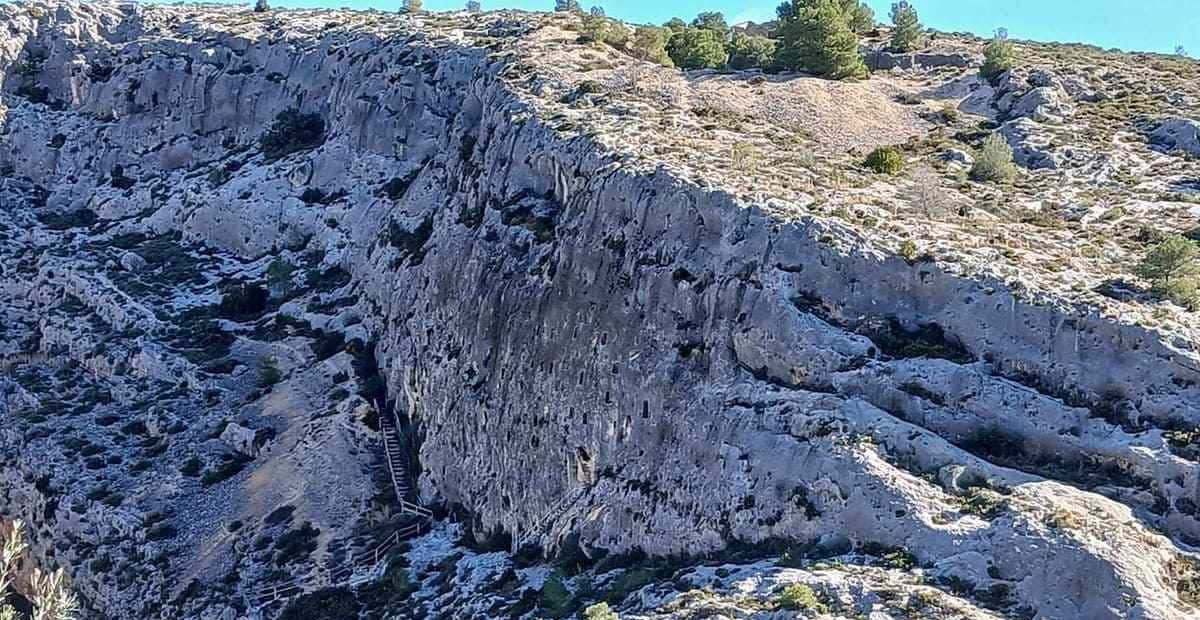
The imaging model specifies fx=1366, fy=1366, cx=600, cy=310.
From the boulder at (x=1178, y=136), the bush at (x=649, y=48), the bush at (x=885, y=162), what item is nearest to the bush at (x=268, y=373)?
the bush at (x=649, y=48)

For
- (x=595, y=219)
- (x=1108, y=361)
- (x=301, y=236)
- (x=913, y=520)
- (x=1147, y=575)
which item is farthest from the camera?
(x=301, y=236)

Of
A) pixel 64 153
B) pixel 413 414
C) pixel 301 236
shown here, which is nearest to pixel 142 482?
pixel 413 414

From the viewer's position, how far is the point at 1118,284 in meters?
37.2

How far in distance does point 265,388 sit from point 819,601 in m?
37.1

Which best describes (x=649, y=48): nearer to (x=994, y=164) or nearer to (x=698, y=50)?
(x=698, y=50)

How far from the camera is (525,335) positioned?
1937 inches

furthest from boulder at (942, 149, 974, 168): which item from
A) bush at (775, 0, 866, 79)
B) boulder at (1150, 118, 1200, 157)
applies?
bush at (775, 0, 866, 79)

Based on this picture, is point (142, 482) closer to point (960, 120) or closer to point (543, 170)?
point (543, 170)

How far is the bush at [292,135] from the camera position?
77.3m

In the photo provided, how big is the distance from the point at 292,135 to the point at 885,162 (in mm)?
40810

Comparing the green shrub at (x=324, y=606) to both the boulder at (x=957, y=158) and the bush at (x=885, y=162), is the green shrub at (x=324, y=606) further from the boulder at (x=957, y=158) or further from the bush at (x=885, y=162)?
the boulder at (x=957, y=158)

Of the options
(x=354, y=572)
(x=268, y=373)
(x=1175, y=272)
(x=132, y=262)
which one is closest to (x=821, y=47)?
(x=1175, y=272)

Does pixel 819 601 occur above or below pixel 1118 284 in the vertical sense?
below

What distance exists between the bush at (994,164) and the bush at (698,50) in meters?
19.2
